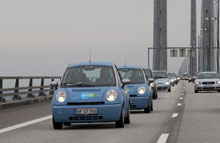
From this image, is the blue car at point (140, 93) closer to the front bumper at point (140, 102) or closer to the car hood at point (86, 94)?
the front bumper at point (140, 102)

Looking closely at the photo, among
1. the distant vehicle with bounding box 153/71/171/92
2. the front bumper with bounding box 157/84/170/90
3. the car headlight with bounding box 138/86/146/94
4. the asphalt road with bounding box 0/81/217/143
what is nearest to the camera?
the asphalt road with bounding box 0/81/217/143

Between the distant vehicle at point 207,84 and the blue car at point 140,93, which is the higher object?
the distant vehicle at point 207,84

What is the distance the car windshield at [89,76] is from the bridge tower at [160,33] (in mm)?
89487

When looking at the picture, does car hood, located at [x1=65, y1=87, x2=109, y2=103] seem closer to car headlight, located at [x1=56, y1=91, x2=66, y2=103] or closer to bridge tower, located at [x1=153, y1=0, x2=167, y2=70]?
car headlight, located at [x1=56, y1=91, x2=66, y2=103]

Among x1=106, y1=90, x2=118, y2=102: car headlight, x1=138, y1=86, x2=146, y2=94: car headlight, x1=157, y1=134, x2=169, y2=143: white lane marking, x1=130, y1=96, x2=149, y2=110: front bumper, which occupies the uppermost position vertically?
x1=138, y1=86, x2=146, y2=94: car headlight

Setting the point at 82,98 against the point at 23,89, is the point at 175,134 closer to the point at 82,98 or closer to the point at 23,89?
the point at 82,98

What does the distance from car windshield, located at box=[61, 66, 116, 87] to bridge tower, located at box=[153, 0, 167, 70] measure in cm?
8949

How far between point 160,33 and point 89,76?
92.6 metres

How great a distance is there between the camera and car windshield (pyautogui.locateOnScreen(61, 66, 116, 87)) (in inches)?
577

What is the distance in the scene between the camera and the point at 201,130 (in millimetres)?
13805

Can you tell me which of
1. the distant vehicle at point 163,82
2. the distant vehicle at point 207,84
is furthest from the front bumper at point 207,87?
the distant vehicle at point 163,82

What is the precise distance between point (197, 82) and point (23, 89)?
64.3 ft

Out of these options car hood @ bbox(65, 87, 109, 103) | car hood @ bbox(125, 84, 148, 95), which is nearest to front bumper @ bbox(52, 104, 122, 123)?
car hood @ bbox(65, 87, 109, 103)

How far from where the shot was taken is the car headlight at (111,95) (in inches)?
558
